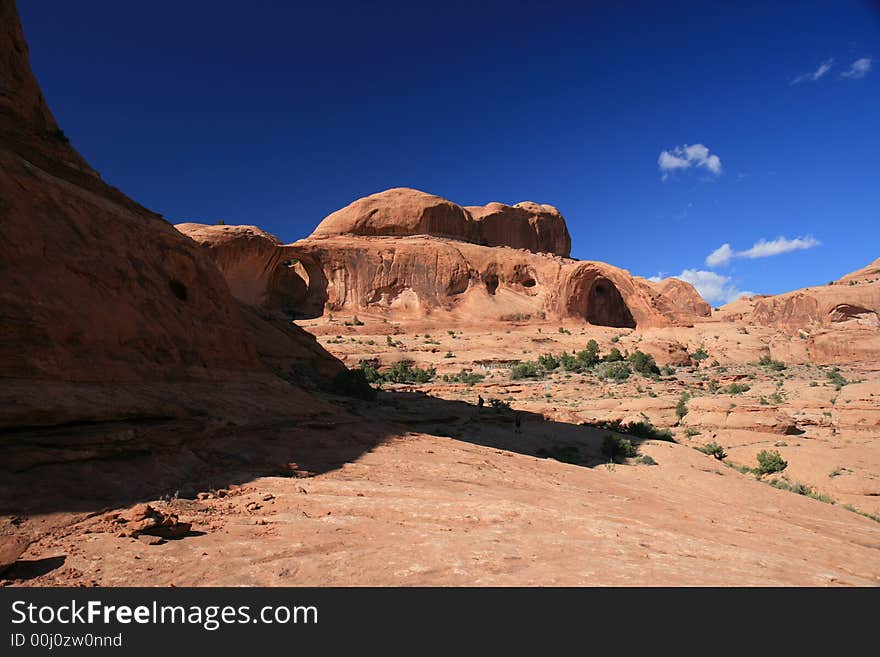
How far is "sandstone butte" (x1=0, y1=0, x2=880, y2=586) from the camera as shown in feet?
11.2

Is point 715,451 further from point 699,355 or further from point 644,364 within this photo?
point 699,355

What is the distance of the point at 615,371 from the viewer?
24.1 metres

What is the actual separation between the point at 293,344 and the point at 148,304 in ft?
22.7

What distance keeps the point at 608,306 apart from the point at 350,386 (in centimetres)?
3324

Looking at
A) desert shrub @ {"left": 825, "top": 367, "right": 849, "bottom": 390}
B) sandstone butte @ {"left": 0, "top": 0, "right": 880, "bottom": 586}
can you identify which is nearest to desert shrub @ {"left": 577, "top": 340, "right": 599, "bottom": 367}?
sandstone butte @ {"left": 0, "top": 0, "right": 880, "bottom": 586}

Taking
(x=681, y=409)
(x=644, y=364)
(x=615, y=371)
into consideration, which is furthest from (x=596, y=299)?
(x=681, y=409)

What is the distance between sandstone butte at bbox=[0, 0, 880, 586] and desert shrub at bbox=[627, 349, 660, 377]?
760 centimetres

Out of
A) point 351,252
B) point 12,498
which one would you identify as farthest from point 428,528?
point 351,252

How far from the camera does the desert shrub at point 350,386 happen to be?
13984 mm

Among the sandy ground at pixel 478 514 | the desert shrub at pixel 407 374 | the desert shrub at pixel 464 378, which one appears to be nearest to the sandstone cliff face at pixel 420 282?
the desert shrub at pixel 407 374

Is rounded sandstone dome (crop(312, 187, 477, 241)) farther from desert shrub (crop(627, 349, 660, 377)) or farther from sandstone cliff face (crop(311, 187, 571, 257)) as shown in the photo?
desert shrub (crop(627, 349, 660, 377))

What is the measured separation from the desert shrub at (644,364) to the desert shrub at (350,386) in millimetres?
15932

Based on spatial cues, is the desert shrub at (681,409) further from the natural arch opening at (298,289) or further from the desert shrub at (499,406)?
the natural arch opening at (298,289)
